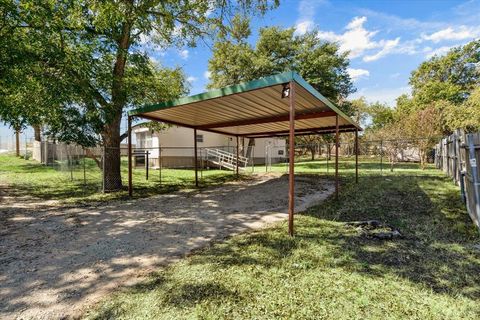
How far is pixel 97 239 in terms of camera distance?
170 inches

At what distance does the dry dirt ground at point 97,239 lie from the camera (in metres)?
2.70

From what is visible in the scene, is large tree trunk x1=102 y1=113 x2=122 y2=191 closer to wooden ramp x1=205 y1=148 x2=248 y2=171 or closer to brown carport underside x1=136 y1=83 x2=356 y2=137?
brown carport underside x1=136 y1=83 x2=356 y2=137

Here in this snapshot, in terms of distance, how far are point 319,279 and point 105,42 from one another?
8.18 metres

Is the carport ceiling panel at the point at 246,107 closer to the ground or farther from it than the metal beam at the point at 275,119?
farther from it

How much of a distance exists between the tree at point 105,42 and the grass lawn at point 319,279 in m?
6.10

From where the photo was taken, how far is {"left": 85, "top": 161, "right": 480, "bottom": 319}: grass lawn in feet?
7.61

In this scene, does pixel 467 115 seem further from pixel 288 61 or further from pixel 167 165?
pixel 167 165

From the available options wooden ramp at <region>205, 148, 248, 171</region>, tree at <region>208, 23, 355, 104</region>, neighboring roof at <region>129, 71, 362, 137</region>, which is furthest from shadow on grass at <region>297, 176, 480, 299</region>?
tree at <region>208, 23, 355, 104</region>

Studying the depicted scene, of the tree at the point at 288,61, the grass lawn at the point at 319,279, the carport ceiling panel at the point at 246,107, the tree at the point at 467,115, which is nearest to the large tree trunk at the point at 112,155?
the carport ceiling panel at the point at 246,107

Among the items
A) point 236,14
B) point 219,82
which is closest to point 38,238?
point 236,14

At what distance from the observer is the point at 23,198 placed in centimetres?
759

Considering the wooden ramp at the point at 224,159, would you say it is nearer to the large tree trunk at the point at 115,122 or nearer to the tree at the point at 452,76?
the large tree trunk at the point at 115,122

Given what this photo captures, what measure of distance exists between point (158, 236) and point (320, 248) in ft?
8.85

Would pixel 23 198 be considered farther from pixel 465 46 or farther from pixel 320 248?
pixel 465 46
